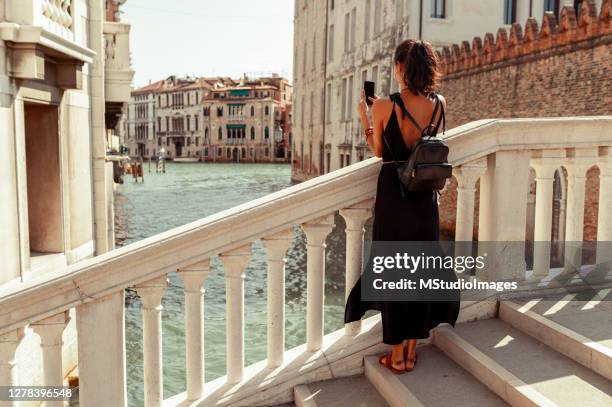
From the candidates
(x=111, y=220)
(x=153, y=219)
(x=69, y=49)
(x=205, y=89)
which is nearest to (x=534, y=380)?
(x=69, y=49)

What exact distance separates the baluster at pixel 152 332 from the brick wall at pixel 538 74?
32.4 feet

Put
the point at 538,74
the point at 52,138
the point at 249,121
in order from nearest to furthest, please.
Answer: the point at 52,138, the point at 538,74, the point at 249,121

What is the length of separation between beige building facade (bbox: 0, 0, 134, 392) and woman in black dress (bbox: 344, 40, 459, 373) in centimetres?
280

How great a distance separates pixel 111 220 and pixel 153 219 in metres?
14.4

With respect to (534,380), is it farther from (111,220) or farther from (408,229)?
(111,220)

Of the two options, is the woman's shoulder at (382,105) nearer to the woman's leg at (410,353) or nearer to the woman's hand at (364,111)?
the woman's hand at (364,111)

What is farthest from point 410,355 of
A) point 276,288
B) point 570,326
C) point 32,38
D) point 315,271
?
point 32,38

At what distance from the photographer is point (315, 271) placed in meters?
2.91

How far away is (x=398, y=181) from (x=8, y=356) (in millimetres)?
1852

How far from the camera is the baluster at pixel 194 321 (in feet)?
8.84

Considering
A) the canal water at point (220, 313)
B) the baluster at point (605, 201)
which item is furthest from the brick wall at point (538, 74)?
the baluster at point (605, 201)

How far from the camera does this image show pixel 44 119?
660 cm

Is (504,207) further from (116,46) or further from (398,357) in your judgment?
(116,46)

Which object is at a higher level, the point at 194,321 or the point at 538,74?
the point at 538,74
